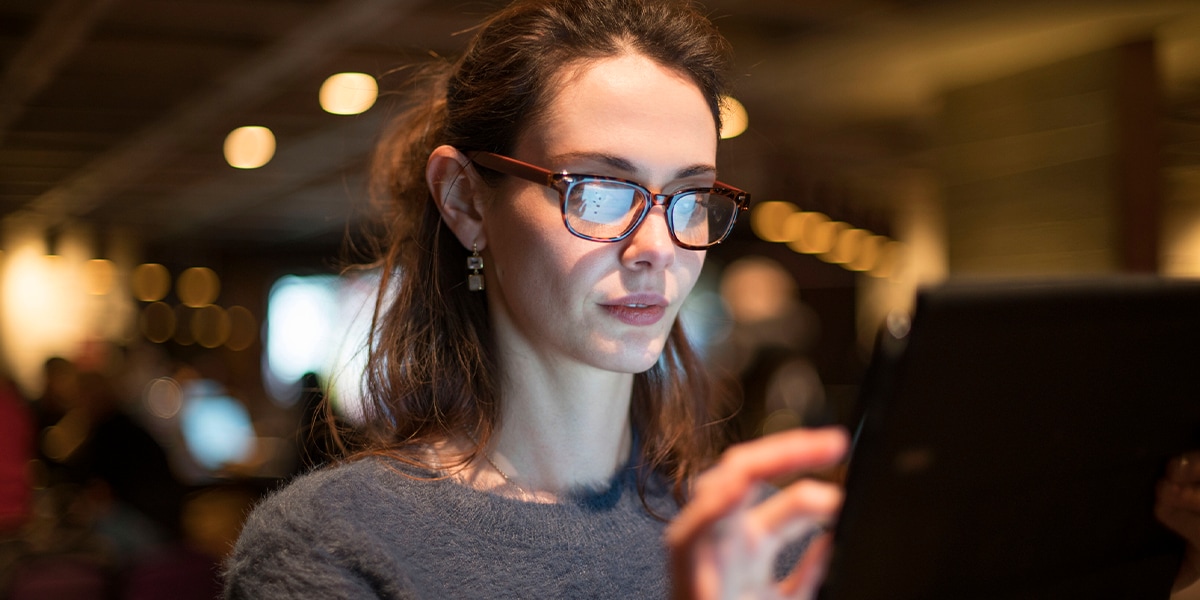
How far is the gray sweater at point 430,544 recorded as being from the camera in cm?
114

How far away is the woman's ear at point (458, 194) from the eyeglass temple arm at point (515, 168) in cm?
6

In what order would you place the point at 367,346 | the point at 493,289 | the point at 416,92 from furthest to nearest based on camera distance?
1. the point at 416,92
2. the point at 367,346
3. the point at 493,289

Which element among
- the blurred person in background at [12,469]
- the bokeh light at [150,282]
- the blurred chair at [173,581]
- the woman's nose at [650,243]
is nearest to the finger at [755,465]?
the woman's nose at [650,243]


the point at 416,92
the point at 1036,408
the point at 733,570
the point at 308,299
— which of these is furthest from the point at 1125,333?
the point at 308,299

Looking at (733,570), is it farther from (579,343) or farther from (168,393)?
(168,393)

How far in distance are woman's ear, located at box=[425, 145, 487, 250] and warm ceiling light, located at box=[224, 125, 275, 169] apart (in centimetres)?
672

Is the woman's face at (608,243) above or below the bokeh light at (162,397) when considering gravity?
above

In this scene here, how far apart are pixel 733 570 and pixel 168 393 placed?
43.7 feet

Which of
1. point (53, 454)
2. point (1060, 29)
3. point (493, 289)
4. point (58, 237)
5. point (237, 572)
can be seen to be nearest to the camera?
point (237, 572)

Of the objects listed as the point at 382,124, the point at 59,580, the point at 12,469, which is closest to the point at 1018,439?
the point at 382,124

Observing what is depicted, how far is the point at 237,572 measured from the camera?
1184mm

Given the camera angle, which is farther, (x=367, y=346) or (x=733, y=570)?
(x=367, y=346)

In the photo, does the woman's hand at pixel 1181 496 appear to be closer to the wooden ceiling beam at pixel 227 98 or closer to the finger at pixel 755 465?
the finger at pixel 755 465

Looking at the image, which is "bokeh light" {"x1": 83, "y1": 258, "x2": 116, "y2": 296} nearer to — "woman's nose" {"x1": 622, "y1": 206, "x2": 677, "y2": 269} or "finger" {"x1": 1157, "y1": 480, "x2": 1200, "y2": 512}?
"woman's nose" {"x1": 622, "y1": 206, "x2": 677, "y2": 269}
